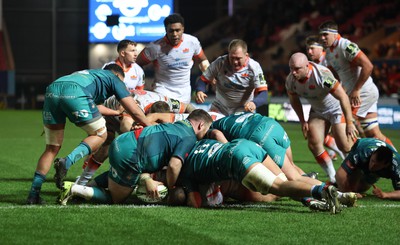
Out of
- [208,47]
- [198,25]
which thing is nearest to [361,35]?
[208,47]

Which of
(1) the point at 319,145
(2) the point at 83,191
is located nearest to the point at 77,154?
(2) the point at 83,191

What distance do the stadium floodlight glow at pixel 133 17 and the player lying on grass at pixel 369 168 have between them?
83.8ft

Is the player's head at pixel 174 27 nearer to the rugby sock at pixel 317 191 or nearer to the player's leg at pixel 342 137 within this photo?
the player's leg at pixel 342 137

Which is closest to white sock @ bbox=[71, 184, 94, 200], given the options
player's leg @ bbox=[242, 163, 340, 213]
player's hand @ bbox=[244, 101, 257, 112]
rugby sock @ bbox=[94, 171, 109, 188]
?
rugby sock @ bbox=[94, 171, 109, 188]

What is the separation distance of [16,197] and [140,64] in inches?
141

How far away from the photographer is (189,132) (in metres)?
7.94

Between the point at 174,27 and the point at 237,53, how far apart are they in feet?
3.60

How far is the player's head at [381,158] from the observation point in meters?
8.23

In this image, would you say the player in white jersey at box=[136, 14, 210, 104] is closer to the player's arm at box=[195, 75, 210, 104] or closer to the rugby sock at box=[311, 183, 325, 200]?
the player's arm at box=[195, 75, 210, 104]

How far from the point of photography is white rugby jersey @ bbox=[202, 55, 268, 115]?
10914 millimetres

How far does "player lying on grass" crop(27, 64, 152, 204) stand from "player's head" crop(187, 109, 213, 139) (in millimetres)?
553

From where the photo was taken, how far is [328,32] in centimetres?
1114

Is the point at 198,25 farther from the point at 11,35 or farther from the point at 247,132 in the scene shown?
the point at 247,132

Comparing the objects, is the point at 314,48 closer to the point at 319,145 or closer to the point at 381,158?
the point at 319,145
